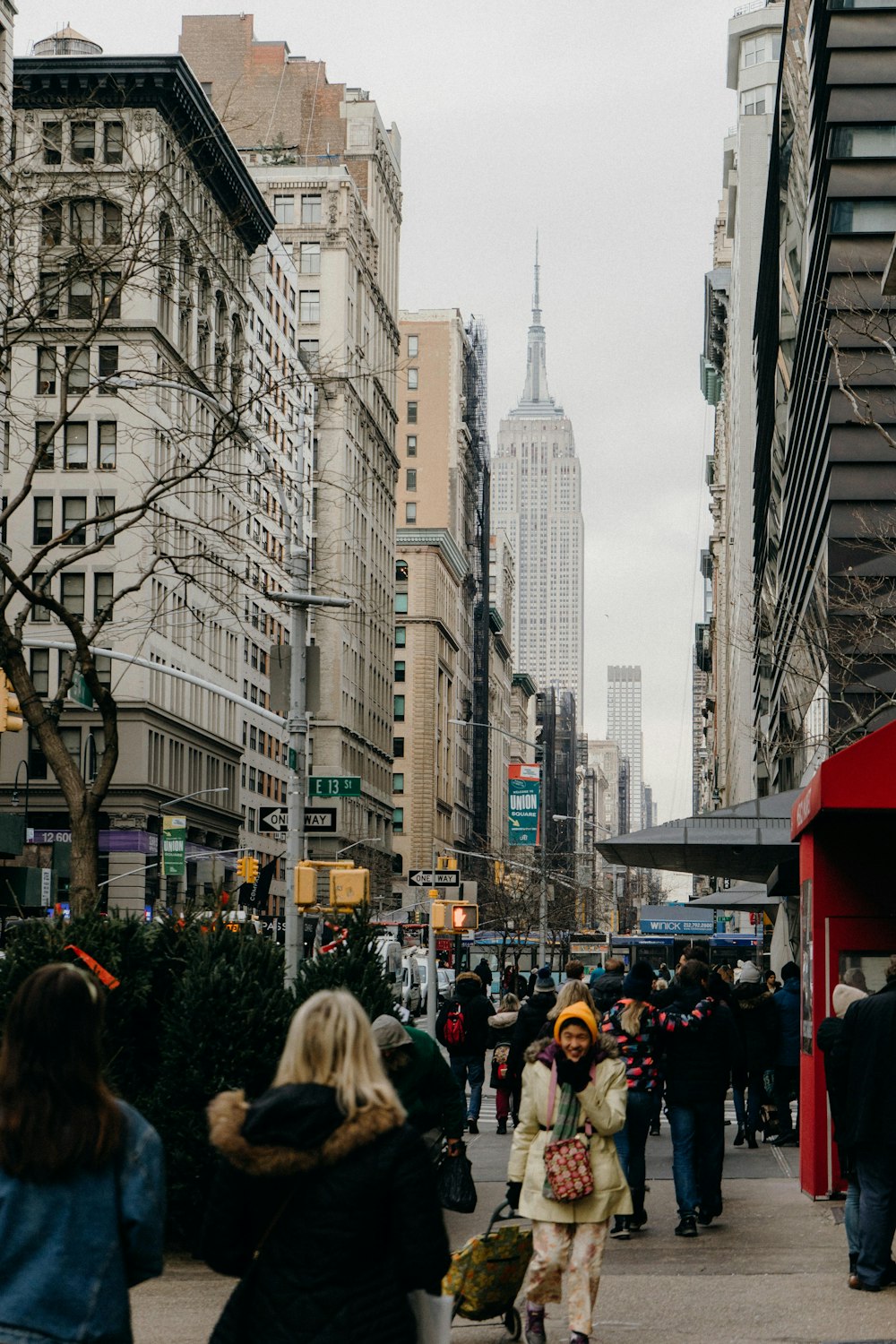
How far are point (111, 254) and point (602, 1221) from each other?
13.4 metres

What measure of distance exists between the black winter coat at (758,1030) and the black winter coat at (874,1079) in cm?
910

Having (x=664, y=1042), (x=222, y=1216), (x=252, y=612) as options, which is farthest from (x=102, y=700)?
(x=252, y=612)

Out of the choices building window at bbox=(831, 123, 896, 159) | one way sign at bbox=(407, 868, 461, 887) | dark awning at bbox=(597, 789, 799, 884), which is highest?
building window at bbox=(831, 123, 896, 159)

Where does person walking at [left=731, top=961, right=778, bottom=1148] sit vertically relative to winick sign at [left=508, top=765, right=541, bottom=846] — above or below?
below

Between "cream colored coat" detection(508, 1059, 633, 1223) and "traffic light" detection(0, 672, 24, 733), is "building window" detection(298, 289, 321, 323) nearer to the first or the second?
"traffic light" detection(0, 672, 24, 733)

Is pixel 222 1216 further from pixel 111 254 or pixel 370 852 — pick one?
pixel 370 852

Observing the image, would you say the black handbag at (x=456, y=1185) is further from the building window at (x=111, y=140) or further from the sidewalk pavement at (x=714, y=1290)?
the building window at (x=111, y=140)

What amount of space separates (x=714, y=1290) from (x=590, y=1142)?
214 centimetres

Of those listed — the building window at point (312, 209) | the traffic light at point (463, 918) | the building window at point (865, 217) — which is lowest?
the traffic light at point (463, 918)

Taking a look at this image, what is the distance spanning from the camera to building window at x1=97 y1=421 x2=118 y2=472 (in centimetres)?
6612

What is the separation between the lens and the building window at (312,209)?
11212cm

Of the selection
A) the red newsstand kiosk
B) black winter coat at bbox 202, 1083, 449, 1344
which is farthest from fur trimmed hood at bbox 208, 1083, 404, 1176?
the red newsstand kiosk

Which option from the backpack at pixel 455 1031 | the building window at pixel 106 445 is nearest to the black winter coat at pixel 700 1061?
the backpack at pixel 455 1031

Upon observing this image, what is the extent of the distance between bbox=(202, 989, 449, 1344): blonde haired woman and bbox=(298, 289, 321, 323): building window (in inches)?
4289
